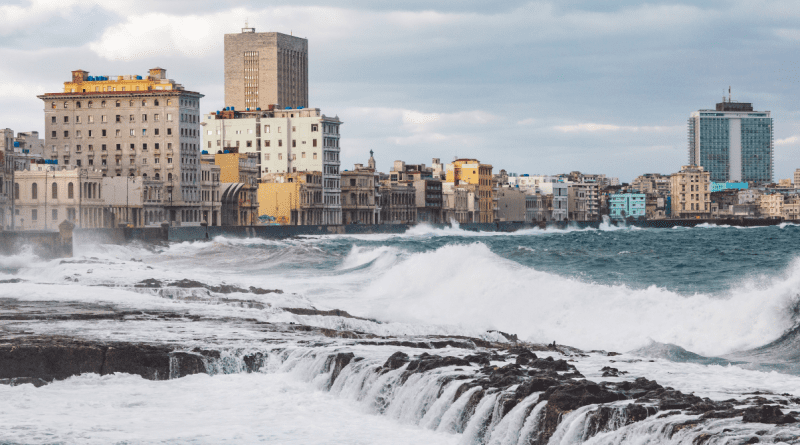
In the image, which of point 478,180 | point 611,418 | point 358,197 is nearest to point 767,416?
point 611,418

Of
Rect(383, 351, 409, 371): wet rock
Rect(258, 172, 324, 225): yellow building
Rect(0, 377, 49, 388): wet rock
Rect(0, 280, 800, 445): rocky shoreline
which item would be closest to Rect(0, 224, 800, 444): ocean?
Rect(0, 280, 800, 445): rocky shoreline

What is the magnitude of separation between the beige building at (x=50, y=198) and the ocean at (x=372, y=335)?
4550 centimetres

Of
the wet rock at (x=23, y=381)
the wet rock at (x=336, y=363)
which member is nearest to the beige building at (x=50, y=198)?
the wet rock at (x=23, y=381)

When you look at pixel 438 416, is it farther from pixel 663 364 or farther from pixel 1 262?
pixel 1 262

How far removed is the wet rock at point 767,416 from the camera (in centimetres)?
1213

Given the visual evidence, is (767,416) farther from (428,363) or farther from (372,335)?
(372,335)

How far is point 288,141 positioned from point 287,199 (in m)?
15.7

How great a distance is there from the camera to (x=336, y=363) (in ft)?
58.4

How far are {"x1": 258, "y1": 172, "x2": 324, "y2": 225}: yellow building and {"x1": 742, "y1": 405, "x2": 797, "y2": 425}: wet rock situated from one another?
126143mm

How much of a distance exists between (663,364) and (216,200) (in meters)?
107

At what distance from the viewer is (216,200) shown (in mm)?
121688

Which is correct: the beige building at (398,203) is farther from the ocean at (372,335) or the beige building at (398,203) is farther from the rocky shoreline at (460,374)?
the rocky shoreline at (460,374)

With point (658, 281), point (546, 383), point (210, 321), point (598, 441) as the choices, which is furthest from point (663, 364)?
point (658, 281)

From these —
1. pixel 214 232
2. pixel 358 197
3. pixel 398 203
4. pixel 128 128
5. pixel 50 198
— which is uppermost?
pixel 128 128
